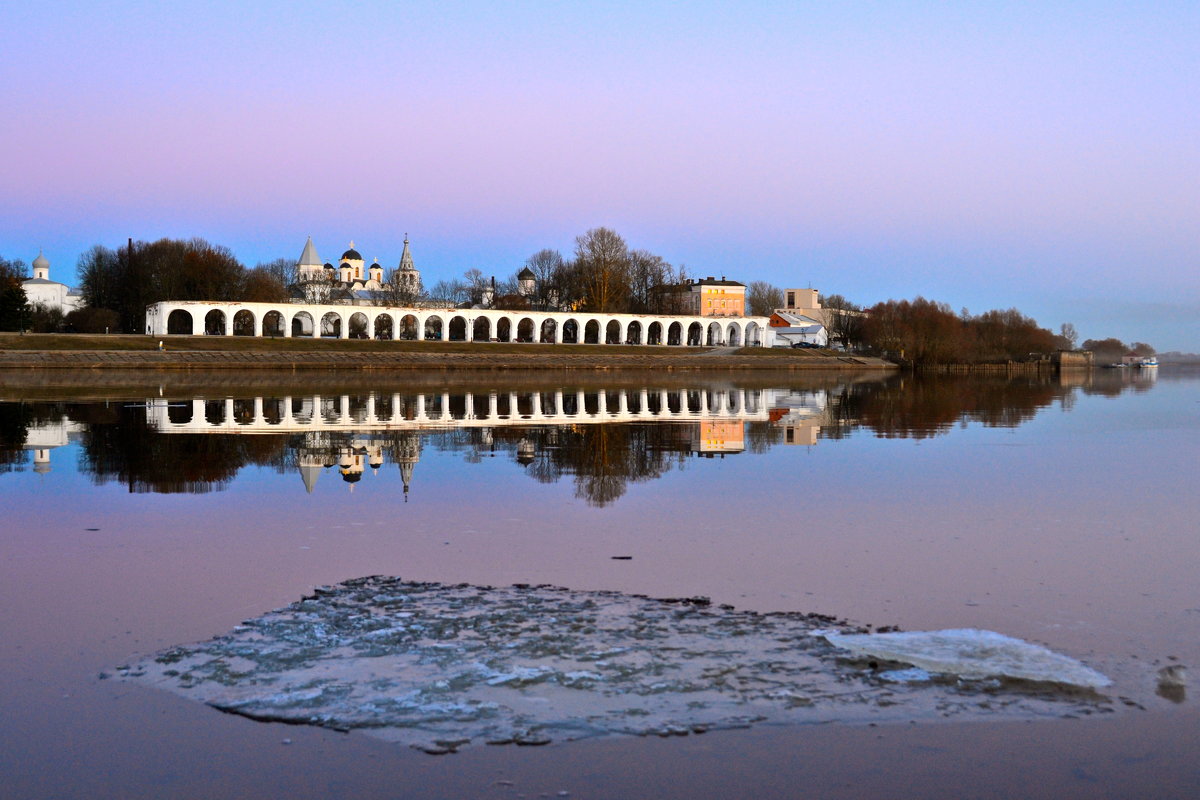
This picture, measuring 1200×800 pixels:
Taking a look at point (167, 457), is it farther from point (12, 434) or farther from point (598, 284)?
point (598, 284)

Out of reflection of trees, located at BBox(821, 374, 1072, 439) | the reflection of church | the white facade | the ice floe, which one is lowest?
the ice floe

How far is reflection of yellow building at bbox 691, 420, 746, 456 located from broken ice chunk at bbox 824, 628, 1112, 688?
35.8ft

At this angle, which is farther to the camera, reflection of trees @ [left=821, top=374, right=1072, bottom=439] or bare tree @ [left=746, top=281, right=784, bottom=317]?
bare tree @ [left=746, top=281, right=784, bottom=317]

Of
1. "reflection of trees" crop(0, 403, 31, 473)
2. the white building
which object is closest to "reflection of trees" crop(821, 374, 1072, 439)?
"reflection of trees" crop(0, 403, 31, 473)

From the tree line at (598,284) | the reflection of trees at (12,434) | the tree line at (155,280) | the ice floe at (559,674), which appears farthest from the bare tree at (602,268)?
the ice floe at (559,674)

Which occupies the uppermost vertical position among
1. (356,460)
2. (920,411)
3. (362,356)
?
(362,356)

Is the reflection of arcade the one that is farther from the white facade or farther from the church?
the church

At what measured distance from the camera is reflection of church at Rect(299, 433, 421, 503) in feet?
45.2

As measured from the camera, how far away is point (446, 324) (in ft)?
281

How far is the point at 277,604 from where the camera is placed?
23.5 feet

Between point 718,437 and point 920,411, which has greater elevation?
point 920,411

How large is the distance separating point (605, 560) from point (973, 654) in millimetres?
3377

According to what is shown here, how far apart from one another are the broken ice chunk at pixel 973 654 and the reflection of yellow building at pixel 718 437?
1091cm

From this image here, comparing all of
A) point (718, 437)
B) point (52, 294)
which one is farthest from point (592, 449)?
point (52, 294)
